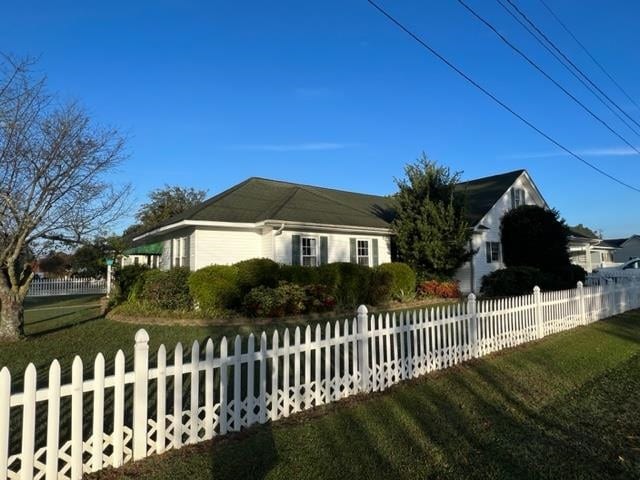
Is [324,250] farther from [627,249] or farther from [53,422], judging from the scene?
[627,249]

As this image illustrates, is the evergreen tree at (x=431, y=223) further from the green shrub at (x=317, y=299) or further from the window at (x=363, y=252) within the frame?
the green shrub at (x=317, y=299)

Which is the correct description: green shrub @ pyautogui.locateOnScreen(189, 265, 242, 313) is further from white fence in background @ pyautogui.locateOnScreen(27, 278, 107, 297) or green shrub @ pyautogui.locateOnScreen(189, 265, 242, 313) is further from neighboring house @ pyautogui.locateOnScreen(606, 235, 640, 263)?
neighboring house @ pyautogui.locateOnScreen(606, 235, 640, 263)

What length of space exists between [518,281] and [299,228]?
9.01 metres

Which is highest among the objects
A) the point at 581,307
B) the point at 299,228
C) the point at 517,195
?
the point at 517,195

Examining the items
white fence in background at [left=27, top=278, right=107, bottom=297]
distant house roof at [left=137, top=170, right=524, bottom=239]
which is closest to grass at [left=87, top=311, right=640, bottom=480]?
distant house roof at [left=137, top=170, right=524, bottom=239]

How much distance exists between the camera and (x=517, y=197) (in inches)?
990

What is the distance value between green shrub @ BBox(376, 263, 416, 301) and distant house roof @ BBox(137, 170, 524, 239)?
265 cm

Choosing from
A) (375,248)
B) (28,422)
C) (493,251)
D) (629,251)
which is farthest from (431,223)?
(629,251)

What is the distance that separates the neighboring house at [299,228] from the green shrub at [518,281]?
163 cm

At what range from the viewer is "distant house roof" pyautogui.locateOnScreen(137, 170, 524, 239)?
17.2 meters

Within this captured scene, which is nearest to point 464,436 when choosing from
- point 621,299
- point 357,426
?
point 357,426

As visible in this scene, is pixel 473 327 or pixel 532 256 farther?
pixel 532 256

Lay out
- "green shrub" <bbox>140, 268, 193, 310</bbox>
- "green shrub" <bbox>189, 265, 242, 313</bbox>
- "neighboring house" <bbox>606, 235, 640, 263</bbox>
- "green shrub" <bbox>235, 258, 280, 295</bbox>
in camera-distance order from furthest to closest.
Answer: "neighboring house" <bbox>606, 235, 640, 263</bbox> < "green shrub" <bbox>140, 268, 193, 310</bbox> < "green shrub" <bbox>235, 258, 280, 295</bbox> < "green shrub" <bbox>189, 265, 242, 313</bbox>

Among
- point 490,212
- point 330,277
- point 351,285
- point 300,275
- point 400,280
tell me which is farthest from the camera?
point 490,212
